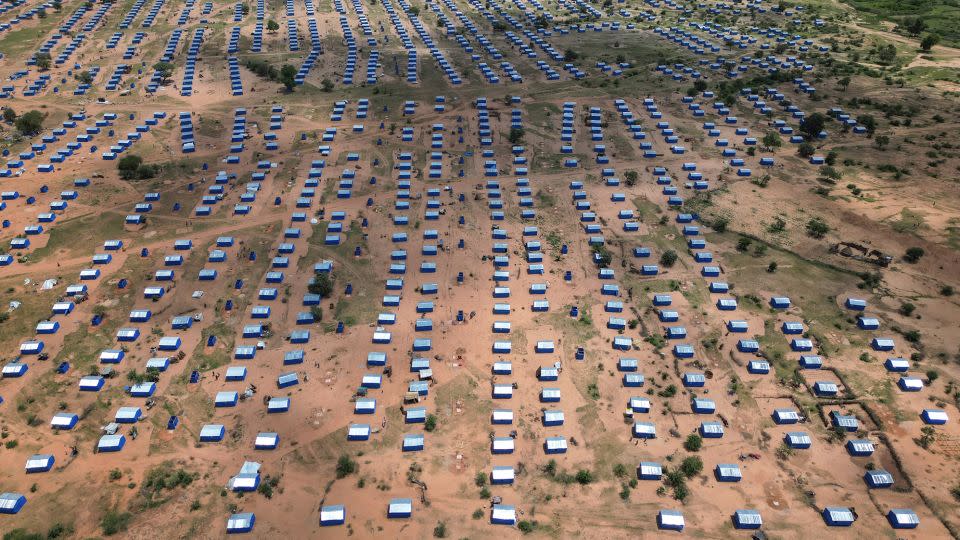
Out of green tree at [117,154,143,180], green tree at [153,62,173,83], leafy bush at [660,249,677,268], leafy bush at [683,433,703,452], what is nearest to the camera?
leafy bush at [683,433,703,452]

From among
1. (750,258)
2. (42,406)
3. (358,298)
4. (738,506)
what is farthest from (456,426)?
(750,258)

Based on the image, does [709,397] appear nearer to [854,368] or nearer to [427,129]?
[854,368]

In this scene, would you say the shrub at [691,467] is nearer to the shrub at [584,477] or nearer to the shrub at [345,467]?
the shrub at [584,477]

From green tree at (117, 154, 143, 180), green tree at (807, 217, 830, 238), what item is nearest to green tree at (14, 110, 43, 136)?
green tree at (117, 154, 143, 180)

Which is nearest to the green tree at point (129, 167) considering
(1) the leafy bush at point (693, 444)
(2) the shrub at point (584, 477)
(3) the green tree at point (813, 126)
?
(2) the shrub at point (584, 477)

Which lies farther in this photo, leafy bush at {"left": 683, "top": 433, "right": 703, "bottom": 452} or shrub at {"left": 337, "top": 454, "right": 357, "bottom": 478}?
leafy bush at {"left": 683, "top": 433, "right": 703, "bottom": 452}

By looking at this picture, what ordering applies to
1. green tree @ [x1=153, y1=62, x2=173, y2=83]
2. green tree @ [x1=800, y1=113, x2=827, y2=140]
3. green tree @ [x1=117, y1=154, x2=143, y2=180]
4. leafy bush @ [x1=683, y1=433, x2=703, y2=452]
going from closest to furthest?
leafy bush @ [x1=683, y1=433, x2=703, y2=452] → green tree @ [x1=117, y1=154, x2=143, y2=180] → green tree @ [x1=800, y1=113, x2=827, y2=140] → green tree @ [x1=153, y1=62, x2=173, y2=83]

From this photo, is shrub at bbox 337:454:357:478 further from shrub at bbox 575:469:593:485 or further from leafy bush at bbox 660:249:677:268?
leafy bush at bbox 660:249:677:268

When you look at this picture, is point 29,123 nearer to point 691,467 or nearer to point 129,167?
point 129,167

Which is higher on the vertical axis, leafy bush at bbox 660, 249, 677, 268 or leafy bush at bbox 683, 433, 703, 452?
leafy bush at bbox 660, 249, 677, 268
